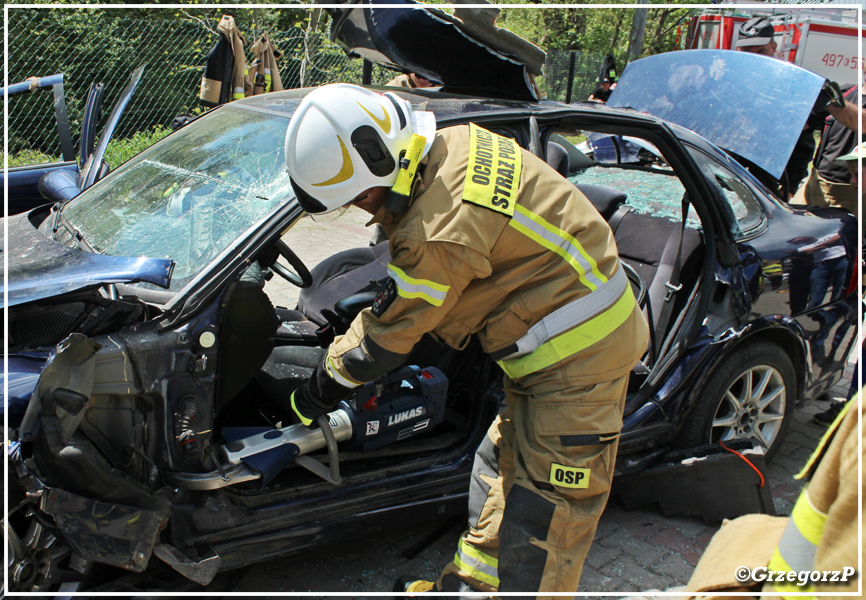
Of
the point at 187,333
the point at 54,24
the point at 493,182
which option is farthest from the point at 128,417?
the point at 54,24

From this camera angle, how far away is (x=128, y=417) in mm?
1857

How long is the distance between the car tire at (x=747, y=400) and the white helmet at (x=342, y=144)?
5.82ft

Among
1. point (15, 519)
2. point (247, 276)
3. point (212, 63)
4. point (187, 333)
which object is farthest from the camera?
point (212, 63)

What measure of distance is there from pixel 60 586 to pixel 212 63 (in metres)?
5.53

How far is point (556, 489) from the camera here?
6.49ft

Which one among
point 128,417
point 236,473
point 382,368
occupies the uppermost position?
point 382,368

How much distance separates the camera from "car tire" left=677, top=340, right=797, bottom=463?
9.47ft

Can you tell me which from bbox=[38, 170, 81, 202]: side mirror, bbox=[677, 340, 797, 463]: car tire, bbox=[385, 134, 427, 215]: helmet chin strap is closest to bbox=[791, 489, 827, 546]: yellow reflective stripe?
bbox=[385, 134, 427, 215]: helmet chin strap

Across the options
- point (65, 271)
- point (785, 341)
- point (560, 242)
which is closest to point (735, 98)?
point (785, 341)

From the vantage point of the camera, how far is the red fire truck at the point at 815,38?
12578 mm

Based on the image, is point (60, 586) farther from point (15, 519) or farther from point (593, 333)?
point (593, 333)

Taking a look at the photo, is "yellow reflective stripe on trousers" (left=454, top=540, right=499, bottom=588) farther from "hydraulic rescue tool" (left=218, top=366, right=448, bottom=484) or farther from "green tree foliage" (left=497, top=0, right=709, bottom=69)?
"green tree foliage" (left=497, top=0, right=709, bottom=69)

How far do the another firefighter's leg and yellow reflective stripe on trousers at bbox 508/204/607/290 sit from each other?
12.6 inches

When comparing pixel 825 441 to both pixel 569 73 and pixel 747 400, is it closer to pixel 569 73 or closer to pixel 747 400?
pixel 747 400
